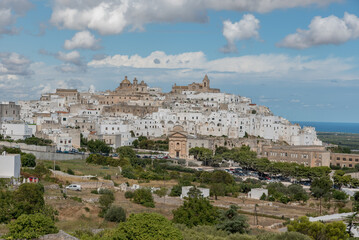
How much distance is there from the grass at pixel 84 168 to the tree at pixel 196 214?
56.3 feet

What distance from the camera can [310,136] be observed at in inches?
3159

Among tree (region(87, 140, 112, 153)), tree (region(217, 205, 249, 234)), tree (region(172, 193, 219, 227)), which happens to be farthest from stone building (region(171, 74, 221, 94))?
tree (region(217, 205, 249, 234))

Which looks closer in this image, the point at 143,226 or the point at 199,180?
the point at 143,226

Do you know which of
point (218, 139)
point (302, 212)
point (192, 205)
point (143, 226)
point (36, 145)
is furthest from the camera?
point (218, 139)

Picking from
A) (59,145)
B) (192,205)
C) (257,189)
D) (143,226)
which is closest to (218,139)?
(59,145)

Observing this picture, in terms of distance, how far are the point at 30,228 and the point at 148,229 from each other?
4262mm

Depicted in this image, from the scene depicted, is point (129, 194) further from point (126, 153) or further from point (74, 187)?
point (126, 153)

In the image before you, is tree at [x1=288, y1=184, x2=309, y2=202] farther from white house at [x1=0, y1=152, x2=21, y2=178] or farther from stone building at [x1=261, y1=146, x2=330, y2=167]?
white house at [x1=0, y1=152, x2=21, y2=178]

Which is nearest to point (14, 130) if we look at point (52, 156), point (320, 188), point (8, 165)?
point (52, 156)

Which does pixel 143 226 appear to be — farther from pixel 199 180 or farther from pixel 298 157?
pixel 298 157

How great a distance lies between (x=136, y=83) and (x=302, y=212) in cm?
6763

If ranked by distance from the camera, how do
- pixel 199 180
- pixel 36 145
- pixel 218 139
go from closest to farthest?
pixel 199 180 → pixel 36 145 → pixel 218 139

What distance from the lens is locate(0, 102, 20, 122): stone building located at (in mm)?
69125

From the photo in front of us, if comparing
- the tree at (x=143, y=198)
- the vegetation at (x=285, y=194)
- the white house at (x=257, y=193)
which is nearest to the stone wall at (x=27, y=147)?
the tree at (x=143, y=198)
